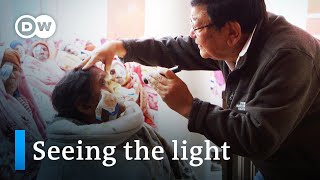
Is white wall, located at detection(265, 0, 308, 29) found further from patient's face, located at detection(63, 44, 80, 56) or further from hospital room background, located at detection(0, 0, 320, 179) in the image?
patient's face, located at detection(63, 44, 80, 56)

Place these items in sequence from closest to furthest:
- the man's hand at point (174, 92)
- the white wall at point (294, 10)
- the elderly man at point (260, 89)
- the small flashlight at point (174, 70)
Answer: the elderly man at point (260, 89) < the man's hand at point (174, 92) < the small flashlight at point (174, 70) < the white wall at point (294, 10)

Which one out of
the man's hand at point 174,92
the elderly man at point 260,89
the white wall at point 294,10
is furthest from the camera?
the white wall at point 294,10

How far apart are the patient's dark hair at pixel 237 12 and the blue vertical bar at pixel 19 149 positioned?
85 cm

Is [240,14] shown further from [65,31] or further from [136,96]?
[65,31]

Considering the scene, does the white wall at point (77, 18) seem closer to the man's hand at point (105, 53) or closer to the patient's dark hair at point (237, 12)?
the man's hand at point (105, 53)

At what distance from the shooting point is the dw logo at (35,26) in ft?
4.46

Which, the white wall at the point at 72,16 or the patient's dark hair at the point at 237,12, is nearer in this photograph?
the patient's dark hair at the point at 237,12

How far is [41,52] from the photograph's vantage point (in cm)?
135

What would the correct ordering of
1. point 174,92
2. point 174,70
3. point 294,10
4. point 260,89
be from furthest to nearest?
point 294,10 → point 174,70 → point 174,92 → point 260,89

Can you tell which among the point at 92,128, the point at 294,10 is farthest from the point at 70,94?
the point at 294,10

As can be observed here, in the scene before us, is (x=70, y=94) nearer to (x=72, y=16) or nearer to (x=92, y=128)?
(x=92, y=128)

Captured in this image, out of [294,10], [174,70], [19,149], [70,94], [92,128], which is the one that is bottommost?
[19,149]

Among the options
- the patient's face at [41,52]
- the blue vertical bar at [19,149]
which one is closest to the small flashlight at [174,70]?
the patient's face at [41,52]

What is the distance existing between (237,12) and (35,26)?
2.56 ft
